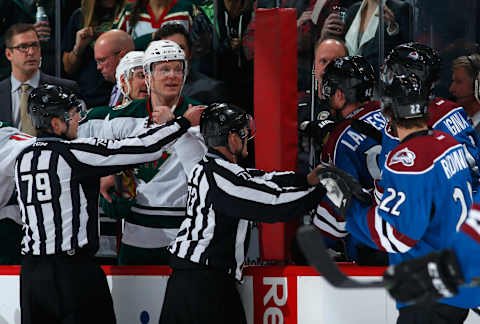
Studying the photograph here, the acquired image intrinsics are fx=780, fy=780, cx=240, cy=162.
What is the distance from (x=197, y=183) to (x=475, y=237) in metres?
1.41

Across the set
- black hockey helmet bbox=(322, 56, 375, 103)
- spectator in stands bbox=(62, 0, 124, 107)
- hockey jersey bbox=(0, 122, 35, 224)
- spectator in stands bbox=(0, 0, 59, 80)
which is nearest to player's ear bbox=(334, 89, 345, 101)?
black hockey helmet bbox=(322, 56, 375, 103)

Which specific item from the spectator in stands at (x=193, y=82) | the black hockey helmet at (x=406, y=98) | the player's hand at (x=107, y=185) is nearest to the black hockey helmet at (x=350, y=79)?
the black hockey helmet at (x=406, y=98)

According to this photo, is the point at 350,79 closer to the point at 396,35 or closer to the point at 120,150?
the point at 120,150

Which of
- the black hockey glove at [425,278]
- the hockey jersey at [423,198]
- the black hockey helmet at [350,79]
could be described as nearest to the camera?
the black hockey glove at [425,278]

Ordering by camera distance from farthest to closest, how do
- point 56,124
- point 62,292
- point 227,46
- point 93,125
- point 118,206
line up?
1. point 227,46
2. point 93,125
3. point 118,206
4. point 56,124
5. point 62,292

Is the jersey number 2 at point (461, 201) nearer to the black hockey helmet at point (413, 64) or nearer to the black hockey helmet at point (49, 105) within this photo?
the black hockey helmet at point (413, 64)

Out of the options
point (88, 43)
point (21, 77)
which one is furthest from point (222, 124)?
point (88, 43)

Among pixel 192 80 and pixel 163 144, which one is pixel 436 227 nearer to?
pixel 163 144

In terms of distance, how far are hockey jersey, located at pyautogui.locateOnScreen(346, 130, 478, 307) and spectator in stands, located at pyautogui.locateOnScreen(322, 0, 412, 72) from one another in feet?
7.05

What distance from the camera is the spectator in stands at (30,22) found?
17.8 ft

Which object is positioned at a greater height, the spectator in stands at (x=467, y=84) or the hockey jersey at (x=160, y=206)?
the spectator in stands at (x=467, y=84)

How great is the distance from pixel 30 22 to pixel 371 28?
7.80 feet

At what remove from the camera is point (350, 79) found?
358 cm

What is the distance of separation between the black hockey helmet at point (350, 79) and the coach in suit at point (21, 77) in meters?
1.98
